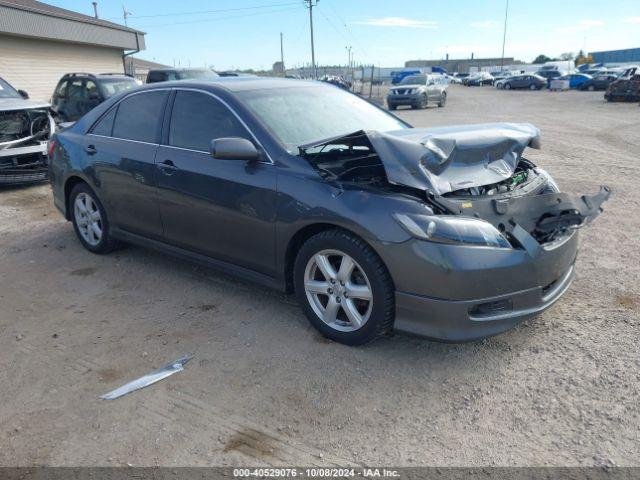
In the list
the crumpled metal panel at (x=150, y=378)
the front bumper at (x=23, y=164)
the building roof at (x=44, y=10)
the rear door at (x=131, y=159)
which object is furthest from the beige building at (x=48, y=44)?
the crumpled metal panel at (x=150, y=378)

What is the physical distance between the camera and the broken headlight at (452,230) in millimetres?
3014

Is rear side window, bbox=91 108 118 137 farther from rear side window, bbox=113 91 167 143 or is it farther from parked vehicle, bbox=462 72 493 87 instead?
parked vehicle, bbox=462 72 493 87

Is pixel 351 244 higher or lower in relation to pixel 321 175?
lower

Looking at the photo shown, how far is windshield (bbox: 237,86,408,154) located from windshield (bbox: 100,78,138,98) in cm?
948

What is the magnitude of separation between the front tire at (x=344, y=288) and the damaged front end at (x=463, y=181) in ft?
1.17

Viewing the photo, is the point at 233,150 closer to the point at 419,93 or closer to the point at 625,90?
the point at 419,93

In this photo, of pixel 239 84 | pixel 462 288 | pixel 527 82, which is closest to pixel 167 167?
pixel 239 84

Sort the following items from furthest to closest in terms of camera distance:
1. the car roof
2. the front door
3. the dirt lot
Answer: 1. the car roof
2. the front door
3. the dirt lot

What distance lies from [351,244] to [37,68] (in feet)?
68.6

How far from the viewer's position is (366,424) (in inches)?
108

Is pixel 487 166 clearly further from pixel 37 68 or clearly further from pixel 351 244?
pixel 37 68

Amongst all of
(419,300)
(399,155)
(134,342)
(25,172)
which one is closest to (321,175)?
(399,155)

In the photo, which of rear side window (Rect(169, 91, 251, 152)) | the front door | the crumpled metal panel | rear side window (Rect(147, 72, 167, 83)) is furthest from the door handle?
rear side window (Rect(147, 72, 167, 83))

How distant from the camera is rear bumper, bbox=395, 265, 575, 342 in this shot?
120 inches
